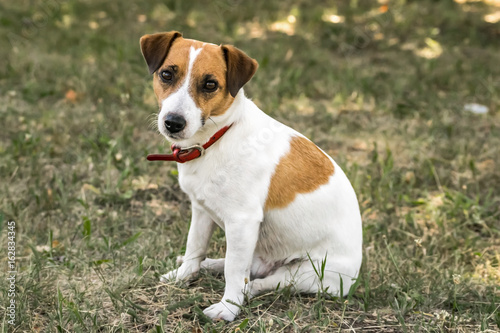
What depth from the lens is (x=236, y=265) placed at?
3066mm

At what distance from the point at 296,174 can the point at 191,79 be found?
805 millimetres

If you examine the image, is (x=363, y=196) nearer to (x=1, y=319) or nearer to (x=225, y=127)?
(x=225, y=127)

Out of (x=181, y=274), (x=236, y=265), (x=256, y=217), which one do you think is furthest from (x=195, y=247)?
(x=256, y=217)

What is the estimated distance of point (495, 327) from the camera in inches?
124

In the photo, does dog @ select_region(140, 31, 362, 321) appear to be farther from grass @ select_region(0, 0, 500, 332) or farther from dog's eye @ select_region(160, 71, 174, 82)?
grass @ select_region(0, 0, 500, 332)

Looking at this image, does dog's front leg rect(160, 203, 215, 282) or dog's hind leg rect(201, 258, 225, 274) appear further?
dog's hind leg rect(201, 258, 225, 274)

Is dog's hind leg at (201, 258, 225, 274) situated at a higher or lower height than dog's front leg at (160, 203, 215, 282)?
lower

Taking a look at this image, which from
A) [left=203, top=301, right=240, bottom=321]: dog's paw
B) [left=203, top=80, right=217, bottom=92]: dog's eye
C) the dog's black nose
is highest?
[left=203, top=80, right=217, bottom=92]: dog's eye

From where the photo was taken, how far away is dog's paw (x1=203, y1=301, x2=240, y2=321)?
3078 mm

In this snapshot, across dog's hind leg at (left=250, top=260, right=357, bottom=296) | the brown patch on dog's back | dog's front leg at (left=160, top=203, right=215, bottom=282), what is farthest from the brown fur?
dog's hind leg at (left=250, top=260, right=357, bottom=296)

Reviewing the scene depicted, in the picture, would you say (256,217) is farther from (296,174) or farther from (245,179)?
(296,174)

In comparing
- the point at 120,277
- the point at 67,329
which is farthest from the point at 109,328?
the point at 120,277

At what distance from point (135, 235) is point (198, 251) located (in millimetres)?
563

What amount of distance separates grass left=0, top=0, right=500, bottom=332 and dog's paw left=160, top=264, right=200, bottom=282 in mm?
62
